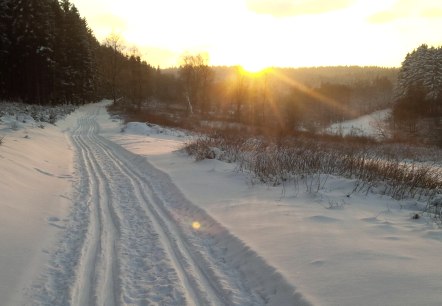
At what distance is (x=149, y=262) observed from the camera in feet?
16.8

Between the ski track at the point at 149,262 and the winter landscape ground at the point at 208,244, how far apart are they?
0.06 feet

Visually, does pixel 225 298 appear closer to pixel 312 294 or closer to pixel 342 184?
pixel 312 294

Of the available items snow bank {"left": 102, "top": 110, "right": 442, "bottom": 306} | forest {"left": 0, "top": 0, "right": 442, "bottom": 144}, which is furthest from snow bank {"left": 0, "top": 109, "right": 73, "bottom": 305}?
forest {"left": 0, "top": 0, "right": 442, "bottom": 144}

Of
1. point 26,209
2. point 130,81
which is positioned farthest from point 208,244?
point 130,81

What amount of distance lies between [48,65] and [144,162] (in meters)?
39.3

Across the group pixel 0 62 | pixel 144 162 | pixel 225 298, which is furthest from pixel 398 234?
pixel 0 62

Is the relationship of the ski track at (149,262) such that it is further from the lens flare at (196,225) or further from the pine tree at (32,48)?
the pine tree at (32,48)

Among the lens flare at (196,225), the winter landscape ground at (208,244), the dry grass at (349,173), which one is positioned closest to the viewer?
the winter landscape ground at (208,244)

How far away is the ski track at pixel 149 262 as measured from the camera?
422 centimetres

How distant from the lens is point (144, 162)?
1384cm

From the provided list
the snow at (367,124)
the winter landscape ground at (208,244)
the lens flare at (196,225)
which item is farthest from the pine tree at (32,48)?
the snow at (367,124)

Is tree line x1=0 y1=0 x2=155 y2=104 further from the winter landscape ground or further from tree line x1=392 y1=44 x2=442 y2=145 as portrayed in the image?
tree line x1=392 y1=44 x2=442 y2=145

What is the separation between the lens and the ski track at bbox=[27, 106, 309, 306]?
4219 mm

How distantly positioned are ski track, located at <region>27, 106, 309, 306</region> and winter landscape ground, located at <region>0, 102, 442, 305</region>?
0.02 m
